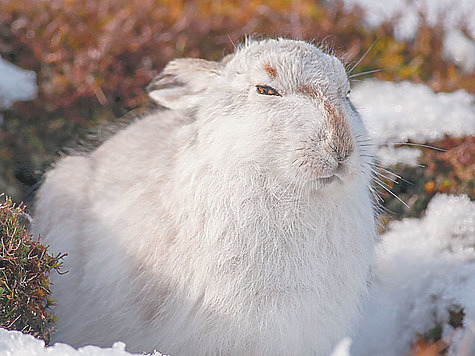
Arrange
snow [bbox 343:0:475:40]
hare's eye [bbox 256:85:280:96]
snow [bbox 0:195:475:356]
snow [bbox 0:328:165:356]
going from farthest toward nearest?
snow [bbox 343:0:475:40] → snow [bbox 0:195:475:356] → hare's eye [bbox 256:85:280:96] → snow [bbox 0:328:165:356]

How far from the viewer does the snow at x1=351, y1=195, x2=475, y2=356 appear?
4.46 metres

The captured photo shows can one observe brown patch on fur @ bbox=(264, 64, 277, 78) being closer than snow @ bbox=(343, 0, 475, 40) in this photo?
Yes

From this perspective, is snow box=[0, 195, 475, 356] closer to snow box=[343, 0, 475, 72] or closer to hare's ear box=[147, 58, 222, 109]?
hare's ear box=[147, 58, 222, 109]

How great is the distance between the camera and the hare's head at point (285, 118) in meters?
3.00

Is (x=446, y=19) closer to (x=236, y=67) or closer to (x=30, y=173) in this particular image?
(x=236, y=67)

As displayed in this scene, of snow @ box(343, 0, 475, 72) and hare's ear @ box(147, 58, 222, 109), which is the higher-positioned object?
hare's ear @ box(147, 58, 222, 109)

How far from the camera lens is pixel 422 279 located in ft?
15.6

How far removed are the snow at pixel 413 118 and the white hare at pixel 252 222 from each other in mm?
2101

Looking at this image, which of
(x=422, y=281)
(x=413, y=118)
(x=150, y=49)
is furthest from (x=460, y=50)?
(x=150, y=49)

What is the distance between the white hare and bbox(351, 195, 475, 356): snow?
1152 mm

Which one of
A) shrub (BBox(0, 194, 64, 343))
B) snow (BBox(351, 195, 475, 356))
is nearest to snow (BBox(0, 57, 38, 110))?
shrub (BBox(0, 194, 64, 343))

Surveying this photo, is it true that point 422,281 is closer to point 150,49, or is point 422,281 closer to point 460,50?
point 460,50

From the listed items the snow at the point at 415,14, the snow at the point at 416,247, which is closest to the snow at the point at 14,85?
the snow at the point at 416,247

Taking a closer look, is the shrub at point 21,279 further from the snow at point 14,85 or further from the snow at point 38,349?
the snow at point 14,85
